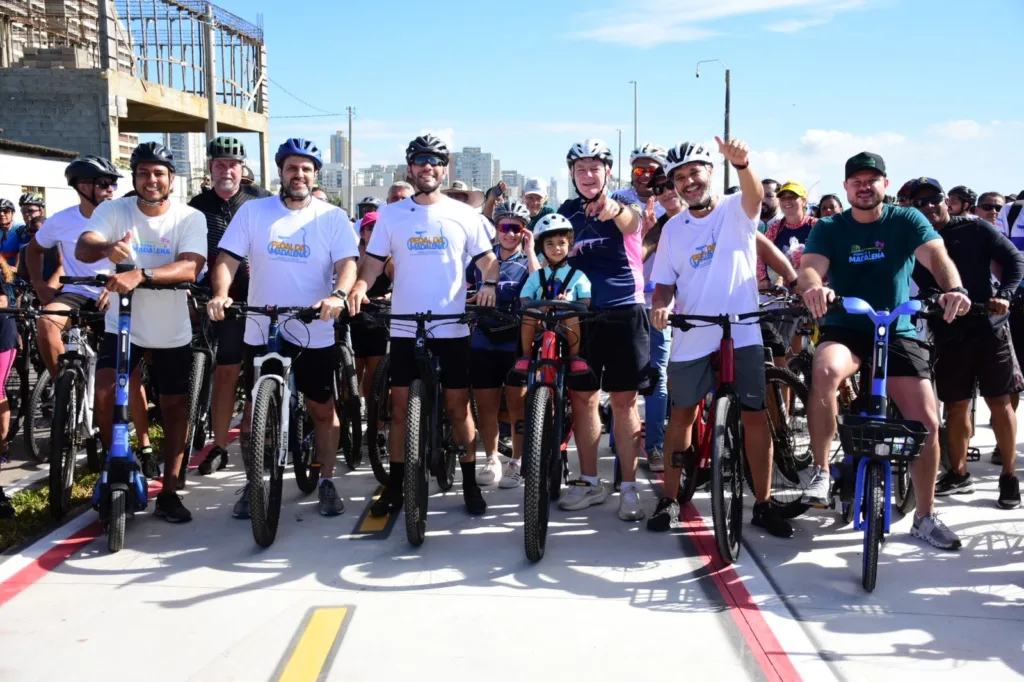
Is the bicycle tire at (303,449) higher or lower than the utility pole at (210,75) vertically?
lower

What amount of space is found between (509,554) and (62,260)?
4388 mm

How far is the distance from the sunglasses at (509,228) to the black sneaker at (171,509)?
2.88 m

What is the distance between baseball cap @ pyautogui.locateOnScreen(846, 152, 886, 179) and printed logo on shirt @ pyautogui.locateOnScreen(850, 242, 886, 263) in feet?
1.33

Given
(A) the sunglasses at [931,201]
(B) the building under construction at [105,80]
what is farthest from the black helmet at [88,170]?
(B) the building under construction at [105,80]

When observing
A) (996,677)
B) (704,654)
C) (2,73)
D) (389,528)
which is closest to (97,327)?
(389,528)

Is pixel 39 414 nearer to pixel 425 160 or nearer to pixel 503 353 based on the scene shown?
pixel 503 353

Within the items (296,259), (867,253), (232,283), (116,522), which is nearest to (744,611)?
(867,253)

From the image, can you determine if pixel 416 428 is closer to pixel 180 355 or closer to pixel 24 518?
pixel 180 355

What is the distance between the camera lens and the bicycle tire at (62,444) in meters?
5.25

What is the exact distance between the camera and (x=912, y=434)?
13.6 ft

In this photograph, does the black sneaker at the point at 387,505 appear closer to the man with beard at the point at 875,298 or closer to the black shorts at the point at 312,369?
the black shorts at the point at 312,369

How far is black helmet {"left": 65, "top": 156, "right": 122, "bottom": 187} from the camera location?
611 cm

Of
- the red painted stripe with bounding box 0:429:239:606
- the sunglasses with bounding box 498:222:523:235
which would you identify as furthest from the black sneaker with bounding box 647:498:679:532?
the red painted stripe with bounding box 0:429:239:606

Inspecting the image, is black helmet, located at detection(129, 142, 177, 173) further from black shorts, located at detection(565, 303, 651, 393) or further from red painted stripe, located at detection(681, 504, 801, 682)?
red painted stripe, located at detection(681, 504, 801, 682)
